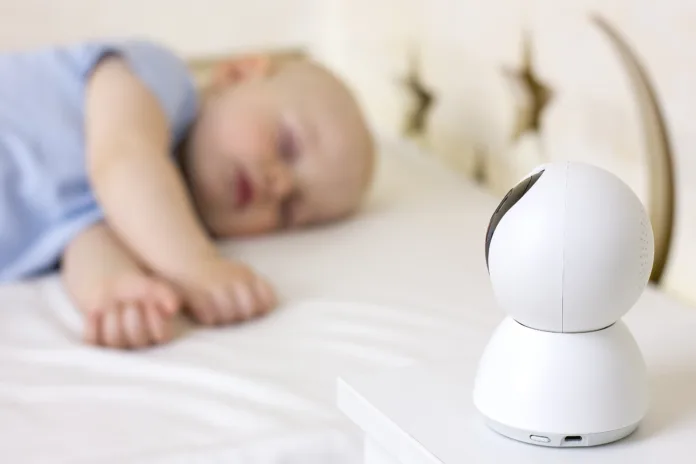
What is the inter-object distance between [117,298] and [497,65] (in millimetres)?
634

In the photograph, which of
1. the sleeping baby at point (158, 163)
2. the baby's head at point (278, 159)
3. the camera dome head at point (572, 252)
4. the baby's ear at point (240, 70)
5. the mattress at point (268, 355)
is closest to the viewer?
the camera dome head at point (572, 252)

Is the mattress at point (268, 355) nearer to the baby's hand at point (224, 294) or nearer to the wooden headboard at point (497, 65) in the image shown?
the baby's hand at point (224, 294)

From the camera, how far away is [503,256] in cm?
44

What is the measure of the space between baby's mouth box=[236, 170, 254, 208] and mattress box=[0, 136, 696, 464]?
0.17ft

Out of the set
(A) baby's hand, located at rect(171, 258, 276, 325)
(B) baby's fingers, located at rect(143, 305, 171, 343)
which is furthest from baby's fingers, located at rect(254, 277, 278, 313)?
(B) baby's fingers, located at rect(143, 305, 171, 343)

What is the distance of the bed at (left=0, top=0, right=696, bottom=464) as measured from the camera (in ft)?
2.15

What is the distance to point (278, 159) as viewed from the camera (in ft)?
3.72

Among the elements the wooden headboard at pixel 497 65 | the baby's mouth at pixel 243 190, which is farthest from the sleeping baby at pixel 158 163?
the wooden headboard at pixel 497 65

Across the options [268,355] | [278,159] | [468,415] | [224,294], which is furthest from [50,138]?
[468,415]

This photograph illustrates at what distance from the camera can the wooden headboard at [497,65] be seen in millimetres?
879

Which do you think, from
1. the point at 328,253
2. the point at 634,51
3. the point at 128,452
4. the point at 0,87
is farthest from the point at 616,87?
the point at 0,87

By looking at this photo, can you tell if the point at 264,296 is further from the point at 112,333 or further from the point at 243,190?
the point at 243,190

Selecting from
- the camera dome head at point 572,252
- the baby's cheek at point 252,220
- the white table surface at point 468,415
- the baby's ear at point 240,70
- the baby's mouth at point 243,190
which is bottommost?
the baby's cheek at point 252,220

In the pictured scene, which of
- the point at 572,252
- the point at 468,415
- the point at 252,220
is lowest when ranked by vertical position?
the point at 252,220
